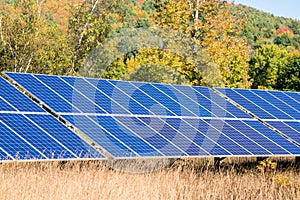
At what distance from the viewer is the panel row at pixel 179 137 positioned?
16.1 meters

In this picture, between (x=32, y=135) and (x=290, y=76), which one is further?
(x=290, y=76)

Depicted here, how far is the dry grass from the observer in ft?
43.5

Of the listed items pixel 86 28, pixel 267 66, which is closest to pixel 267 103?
pixel 86 28

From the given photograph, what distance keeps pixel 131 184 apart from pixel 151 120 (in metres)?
3.31

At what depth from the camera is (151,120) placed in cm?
1789

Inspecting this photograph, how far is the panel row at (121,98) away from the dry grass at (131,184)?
1.67m

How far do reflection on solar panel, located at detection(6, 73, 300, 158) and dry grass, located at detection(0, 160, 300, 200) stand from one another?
0.68m

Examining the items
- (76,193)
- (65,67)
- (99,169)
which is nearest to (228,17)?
(65,67)

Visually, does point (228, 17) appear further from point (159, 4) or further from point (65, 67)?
point (65, 67)

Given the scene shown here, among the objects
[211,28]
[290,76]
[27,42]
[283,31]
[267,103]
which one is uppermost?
[267,103]

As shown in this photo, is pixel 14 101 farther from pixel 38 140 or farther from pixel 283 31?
pixel 283 31

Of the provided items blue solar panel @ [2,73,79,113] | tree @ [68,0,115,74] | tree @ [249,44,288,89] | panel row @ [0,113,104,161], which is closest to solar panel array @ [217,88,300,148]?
blue solar panel @ [2,73,79,113]

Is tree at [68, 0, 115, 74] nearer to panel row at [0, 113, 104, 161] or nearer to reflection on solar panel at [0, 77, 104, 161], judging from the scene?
reflection on solar panel at [0, 77, 104, 161]

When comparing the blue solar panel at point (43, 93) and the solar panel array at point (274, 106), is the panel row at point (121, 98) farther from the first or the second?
the solar panel array at point (274, 106)
